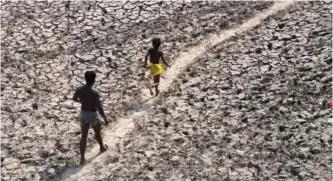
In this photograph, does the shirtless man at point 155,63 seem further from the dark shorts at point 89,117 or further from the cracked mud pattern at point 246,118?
the dark shorts at point 89,117

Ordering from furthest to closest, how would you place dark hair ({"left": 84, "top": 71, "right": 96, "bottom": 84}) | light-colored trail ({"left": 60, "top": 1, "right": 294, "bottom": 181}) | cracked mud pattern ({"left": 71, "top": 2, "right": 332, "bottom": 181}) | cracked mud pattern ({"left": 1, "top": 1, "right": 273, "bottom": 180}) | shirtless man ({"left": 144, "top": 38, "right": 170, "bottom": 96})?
1. shirtless man ({"left": 144, "top": 38, "right": 170, "bottom": 96})
2. cracked mud pattern ({"left": 1, "top": 1, "right": 273, "bottom": 180})
3. light-colored trail ({"left": 60, "top": 1, "right": 294, "bottom": 181})
4. cracked mud pattern ({"left": 71, "top": 2, "right": 332, "bottom": 181})
5. dark hair ({"left": 84, "top": 71, "right": 96, "bottom": 84})

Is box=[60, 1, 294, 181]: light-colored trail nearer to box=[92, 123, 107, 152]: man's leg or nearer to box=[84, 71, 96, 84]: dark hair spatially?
box=[92, 123, 107, 152]: man's leg

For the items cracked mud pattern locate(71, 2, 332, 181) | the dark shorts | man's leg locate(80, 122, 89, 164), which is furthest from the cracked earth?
the dark shorts

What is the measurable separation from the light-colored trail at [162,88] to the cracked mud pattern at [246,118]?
186 millimetres

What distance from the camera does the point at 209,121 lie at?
402 inches

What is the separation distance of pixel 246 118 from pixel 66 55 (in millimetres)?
4181

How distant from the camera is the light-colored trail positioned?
958 cm

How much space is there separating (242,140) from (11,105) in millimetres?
4268

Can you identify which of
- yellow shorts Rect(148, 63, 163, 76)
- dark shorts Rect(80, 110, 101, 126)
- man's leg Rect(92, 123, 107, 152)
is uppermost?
yellow shorts Rect(148, 63, 163, 76)

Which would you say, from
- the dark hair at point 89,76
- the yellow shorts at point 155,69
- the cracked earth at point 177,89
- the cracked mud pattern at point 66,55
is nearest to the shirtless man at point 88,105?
the dark hair at point 89,76

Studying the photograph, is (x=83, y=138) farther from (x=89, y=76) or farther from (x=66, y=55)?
(x=66, y=55)

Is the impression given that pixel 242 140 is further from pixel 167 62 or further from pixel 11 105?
pixel 11 105

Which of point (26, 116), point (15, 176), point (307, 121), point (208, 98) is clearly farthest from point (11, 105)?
point (307, 121)

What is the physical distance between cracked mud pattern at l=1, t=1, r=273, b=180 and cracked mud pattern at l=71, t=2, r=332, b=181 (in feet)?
2.93
